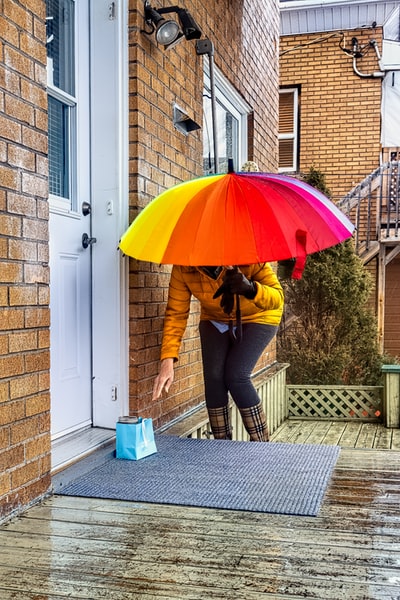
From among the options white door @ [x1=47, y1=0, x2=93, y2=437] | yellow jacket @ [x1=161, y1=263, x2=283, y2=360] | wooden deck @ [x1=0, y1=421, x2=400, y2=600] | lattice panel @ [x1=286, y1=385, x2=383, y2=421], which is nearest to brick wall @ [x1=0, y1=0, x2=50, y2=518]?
wooden deck @ [x1=0, y1=421, x2=400, y2=600]

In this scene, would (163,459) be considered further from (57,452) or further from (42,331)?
(42,331)

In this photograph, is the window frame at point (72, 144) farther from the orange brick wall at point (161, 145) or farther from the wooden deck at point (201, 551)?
the wooden deck at point (201, 551)

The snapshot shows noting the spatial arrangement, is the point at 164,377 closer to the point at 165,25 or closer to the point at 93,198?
the point at 93,198

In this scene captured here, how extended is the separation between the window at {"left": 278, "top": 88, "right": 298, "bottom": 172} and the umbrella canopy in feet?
26.7

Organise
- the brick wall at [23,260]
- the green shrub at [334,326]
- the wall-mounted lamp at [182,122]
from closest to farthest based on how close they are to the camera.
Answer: the brick wall at [23,260]
the wall-mounted lamp at [182,122]
the green shrub at [334,326]

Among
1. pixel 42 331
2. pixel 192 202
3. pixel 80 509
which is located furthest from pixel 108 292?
pixel 80 509

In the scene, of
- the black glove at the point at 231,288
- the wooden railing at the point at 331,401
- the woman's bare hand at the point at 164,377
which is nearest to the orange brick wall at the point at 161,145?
the woman's bare hand at the point at 164,377

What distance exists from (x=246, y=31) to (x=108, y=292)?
381 centimetres

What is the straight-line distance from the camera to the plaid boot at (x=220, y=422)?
379 centimetres

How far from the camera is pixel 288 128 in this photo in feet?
36.6

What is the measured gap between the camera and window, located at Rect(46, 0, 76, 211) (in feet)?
10.6

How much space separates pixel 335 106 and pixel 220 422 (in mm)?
8342

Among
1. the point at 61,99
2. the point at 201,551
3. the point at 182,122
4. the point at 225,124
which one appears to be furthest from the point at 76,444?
the point at 225,124

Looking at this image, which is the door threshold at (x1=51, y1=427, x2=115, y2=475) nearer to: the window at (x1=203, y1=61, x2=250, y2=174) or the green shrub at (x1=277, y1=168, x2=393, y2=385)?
the window at (x1=203, y1=61, x2=250, y2=174)
